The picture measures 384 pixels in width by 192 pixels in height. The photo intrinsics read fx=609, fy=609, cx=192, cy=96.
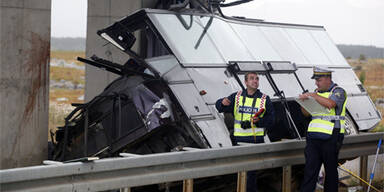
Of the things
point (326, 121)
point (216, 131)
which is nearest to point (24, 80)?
point (216, 131)

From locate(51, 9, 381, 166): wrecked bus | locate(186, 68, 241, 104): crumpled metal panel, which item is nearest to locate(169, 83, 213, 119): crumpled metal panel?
locate(51, 9, 381, 166): wrecked bus

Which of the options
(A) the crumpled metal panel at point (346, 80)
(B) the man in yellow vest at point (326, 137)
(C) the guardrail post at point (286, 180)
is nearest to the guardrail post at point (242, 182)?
(C) the guardrail post at point (286, 180)

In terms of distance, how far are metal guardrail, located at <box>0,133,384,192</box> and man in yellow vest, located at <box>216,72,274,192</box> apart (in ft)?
1.16

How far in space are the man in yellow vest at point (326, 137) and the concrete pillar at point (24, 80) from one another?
3703 millimetres

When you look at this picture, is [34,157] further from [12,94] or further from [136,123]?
[136,123]

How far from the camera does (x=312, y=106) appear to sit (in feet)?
23.5

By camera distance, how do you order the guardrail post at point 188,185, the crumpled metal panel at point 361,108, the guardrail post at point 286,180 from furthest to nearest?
the crumpled metal panel at point 361,108 → the guardrail post at point 286,180 → the guardrail post at point 188,185

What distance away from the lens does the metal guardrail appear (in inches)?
197

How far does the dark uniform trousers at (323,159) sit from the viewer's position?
23.2ft

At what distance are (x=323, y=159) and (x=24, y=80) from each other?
408cm

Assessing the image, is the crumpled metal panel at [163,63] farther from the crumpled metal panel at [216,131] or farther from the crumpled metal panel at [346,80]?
the crumpled metal panel at [346,80]

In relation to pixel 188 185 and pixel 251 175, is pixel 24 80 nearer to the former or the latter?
pixel 188 185

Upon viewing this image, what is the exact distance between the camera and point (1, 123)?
8039 millimetres

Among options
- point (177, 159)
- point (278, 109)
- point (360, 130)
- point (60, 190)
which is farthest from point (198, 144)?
point (360, 130)
